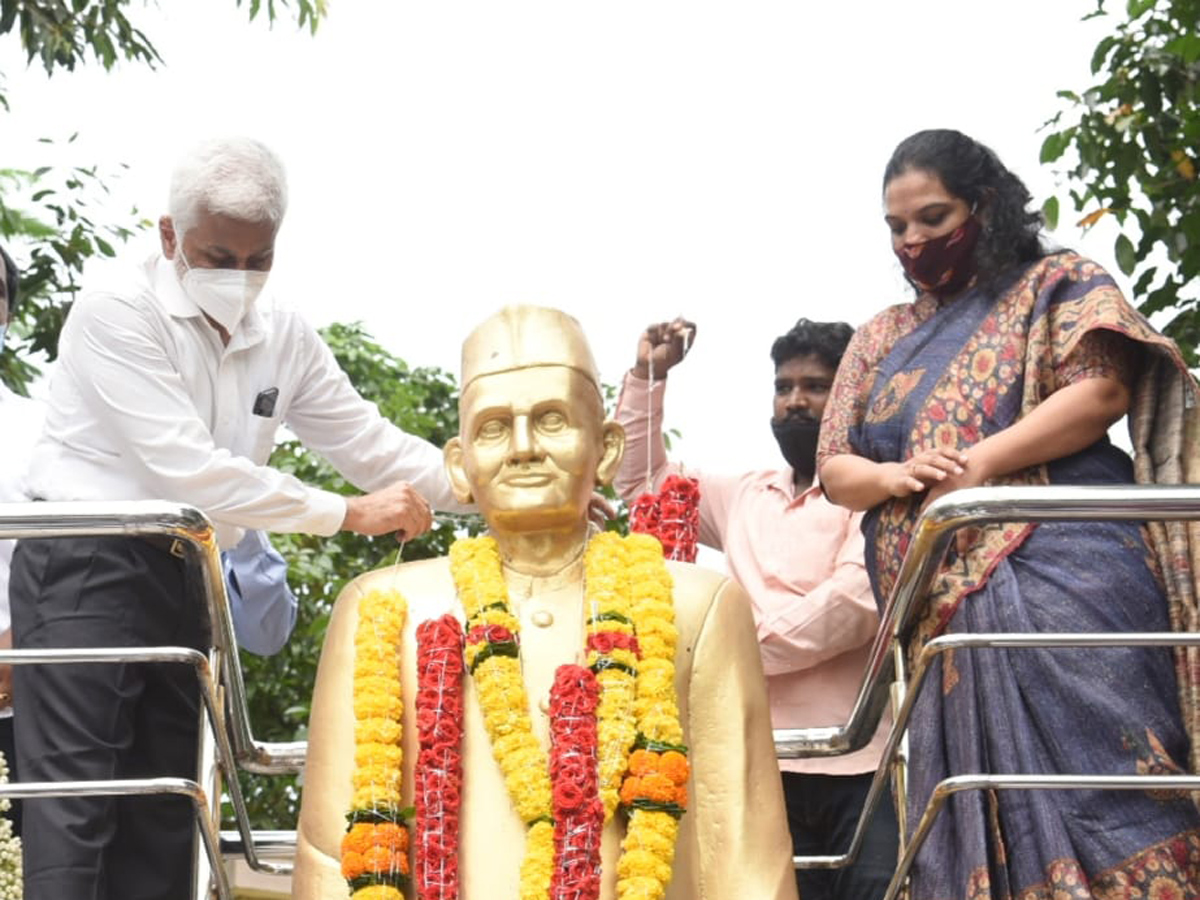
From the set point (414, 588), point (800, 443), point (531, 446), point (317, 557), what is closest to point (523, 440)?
point (531, 446)

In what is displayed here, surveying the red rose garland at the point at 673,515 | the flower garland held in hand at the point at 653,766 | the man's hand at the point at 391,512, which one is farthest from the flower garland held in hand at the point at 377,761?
the red rose garland at the point at 673,515

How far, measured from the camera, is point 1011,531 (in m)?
3.89

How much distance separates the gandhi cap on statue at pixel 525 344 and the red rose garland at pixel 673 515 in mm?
453

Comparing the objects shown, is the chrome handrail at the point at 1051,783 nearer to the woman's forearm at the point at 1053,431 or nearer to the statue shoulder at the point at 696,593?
the statue shoulder at the point at 696,593

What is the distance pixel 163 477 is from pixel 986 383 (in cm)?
174

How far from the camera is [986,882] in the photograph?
3.58 metres

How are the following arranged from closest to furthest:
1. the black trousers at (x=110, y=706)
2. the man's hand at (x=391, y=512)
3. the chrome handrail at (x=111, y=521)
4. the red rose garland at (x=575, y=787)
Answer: the red rose garland at (x=575, y=787), the chrome handrail at (x=111, y=521), the black trousers at (x=110, y=706), the man's hand at (x=391, y=512)

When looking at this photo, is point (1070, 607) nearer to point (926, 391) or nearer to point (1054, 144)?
point (926, 391)

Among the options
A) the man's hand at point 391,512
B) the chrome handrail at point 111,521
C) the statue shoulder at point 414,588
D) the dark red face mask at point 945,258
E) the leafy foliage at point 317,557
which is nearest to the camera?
the chrome handrail at point 111,521

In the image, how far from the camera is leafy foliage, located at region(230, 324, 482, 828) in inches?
328

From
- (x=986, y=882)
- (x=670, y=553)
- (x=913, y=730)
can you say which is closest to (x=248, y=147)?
(x=670, y=553)

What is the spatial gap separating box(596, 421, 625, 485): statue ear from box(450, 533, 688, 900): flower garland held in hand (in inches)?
5.9

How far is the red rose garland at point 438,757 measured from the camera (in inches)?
133

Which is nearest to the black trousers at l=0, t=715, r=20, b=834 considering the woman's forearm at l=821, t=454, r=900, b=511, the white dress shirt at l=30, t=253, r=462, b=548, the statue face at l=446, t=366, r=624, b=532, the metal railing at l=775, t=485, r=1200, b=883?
the white dress shirt at l=30, t=253, r=462, b=548
